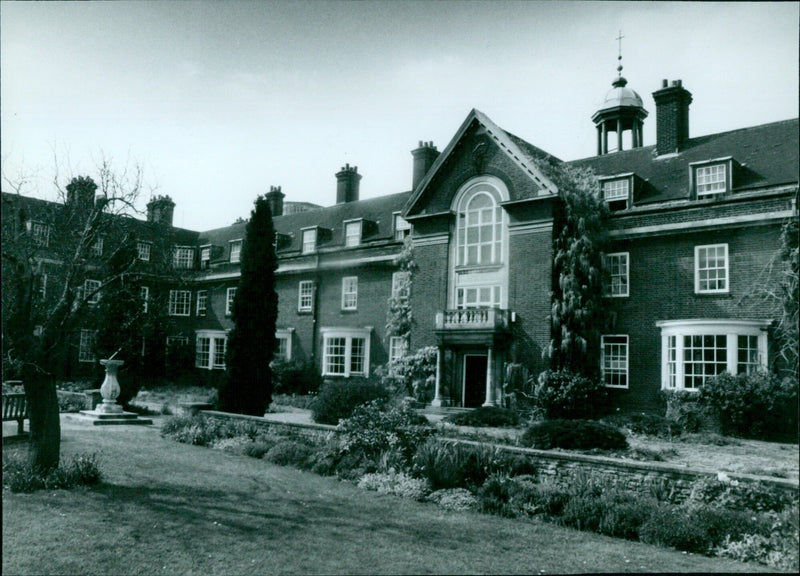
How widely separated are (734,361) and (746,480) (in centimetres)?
318

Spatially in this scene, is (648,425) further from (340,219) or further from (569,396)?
(340,219)

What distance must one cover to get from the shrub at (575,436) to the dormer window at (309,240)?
14879 millimetres

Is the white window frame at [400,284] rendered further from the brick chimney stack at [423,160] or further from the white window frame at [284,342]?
the white window frame at [284,342]

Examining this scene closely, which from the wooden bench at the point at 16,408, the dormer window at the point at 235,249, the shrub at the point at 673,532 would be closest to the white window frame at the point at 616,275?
the shrub at the point at 673,532

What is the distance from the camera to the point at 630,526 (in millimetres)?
6551

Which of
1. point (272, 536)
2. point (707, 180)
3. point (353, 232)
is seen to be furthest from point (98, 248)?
point (353, 232)

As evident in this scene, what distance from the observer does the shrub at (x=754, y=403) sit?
133 inches

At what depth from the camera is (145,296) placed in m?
10.4

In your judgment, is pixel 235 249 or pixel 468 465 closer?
pixel 468 465

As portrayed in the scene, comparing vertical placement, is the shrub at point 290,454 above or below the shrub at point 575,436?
below

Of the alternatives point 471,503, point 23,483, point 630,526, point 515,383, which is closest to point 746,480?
point 630,526

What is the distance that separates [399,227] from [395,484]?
1608 centimetres

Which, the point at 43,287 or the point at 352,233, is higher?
the point at 352,233

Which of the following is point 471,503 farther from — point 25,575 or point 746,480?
point 25,575
